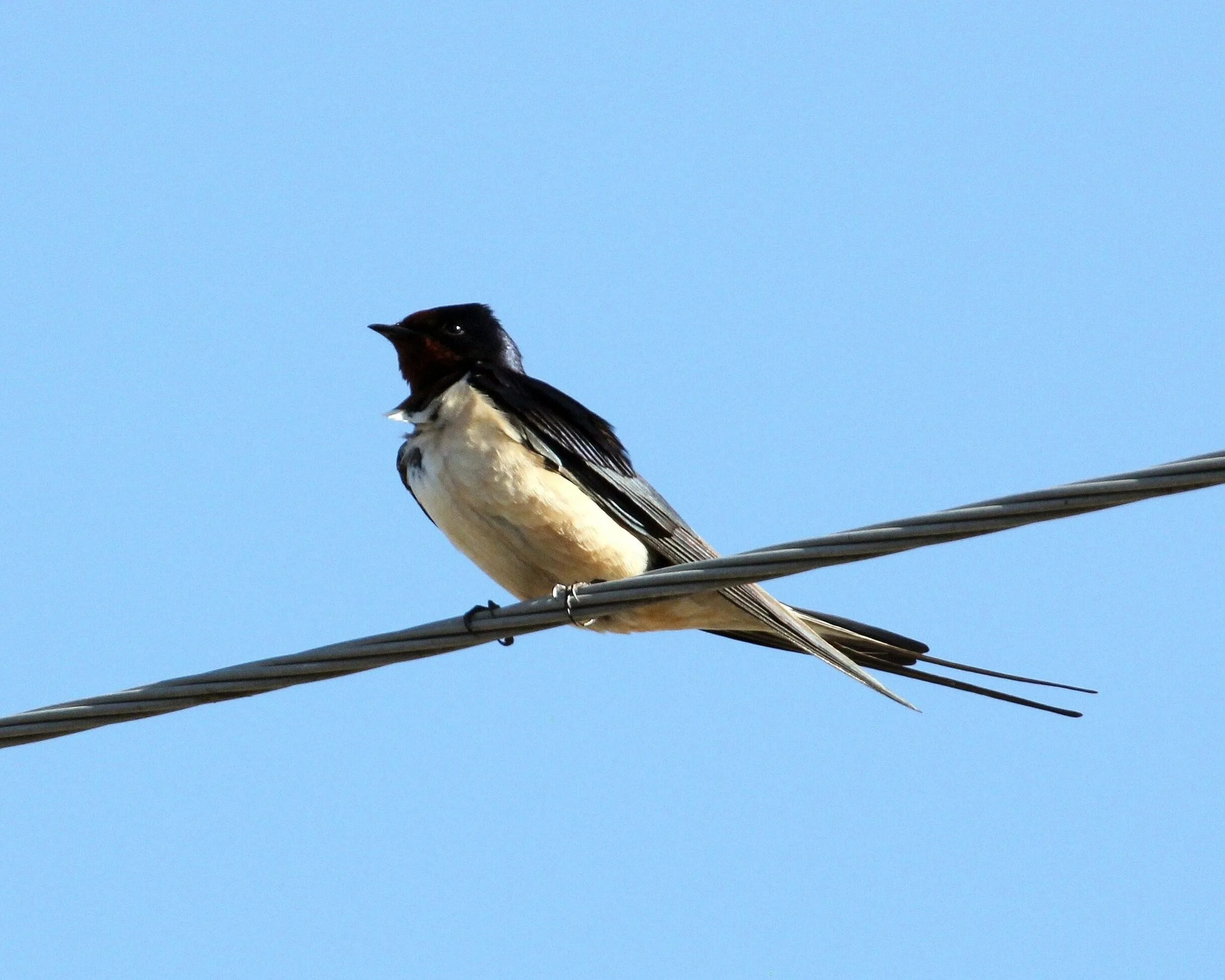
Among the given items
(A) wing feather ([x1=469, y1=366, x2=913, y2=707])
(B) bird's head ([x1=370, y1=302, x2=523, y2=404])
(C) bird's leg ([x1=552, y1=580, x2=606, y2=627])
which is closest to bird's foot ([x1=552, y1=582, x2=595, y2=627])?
(C) bird's leg ([x1=552, y1=580, x2=606, y2=627])

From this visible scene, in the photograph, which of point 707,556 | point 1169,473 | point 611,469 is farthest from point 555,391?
point 1169,473

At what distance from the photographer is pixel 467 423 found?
6680 mm

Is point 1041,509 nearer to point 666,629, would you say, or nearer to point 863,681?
point 863,681

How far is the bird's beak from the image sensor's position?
762cm

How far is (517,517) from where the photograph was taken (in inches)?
255

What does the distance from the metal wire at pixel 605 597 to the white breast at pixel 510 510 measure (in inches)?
30.7

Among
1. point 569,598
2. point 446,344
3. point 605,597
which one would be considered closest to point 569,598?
point 569,598

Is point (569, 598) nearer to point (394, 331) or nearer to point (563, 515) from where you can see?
point (563, 515)

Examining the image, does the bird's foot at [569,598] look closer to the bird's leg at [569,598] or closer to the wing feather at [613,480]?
the bird's leg at [569,598]

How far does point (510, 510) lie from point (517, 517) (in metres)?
0.04

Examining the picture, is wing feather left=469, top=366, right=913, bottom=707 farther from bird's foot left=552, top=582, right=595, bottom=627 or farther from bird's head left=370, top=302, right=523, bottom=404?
bird's foot left=552, top=582, right=595, bottom=627

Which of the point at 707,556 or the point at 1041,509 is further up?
the point at 707,556

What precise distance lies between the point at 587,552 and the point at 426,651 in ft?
4.97

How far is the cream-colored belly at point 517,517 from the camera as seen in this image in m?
6.49
